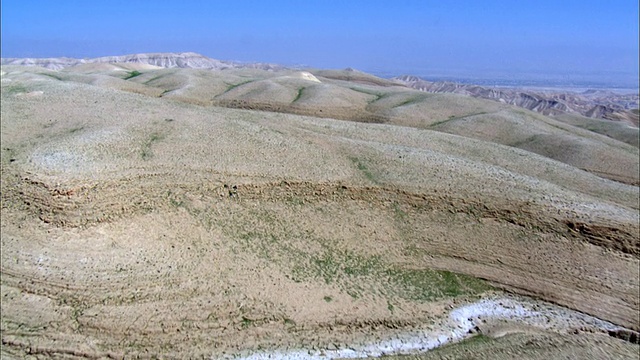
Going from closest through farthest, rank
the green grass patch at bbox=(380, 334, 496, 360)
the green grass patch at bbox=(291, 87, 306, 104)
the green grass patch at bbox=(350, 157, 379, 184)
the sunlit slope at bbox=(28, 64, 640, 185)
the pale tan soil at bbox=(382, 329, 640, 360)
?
the green grass patch at bbox=(380, 334, 496, 360)
the pale tan soil at bbox=(382, 329, 640, 360)
the green grass patch at bbox=(350, 157, 379, 184)
the sunlit slope at bbox=(28, 64, 640, 185)
the green grass patch at bbox=(291, 87, 306, 104)

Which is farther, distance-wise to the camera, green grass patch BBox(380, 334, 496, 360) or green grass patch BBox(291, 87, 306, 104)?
green grass patch BBox(291, 87, 306, 104)

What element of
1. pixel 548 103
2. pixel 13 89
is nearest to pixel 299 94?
pixel 13 89

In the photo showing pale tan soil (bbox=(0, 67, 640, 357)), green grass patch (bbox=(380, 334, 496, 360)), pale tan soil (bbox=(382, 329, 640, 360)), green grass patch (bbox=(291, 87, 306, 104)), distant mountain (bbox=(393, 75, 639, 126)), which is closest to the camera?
green grass patch (bbox=(380, 334, 496, 360))

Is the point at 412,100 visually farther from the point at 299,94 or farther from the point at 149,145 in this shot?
the point at 149,145

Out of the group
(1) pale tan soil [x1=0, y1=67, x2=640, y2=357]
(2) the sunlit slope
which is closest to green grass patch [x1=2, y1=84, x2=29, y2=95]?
(1) pale tan soil [x1=0, y1=67, x2=640, y2=357]

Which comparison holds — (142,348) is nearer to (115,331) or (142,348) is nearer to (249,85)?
(115,331)

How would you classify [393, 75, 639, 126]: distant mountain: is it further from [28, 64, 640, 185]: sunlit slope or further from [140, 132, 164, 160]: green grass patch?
[140, 132, 164, 160]: green grass patch

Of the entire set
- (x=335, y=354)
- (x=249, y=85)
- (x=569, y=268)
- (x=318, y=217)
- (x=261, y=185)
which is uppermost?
(x=249, y=85)

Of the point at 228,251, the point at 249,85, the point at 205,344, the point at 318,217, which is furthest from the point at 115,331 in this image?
the point at 249,85
